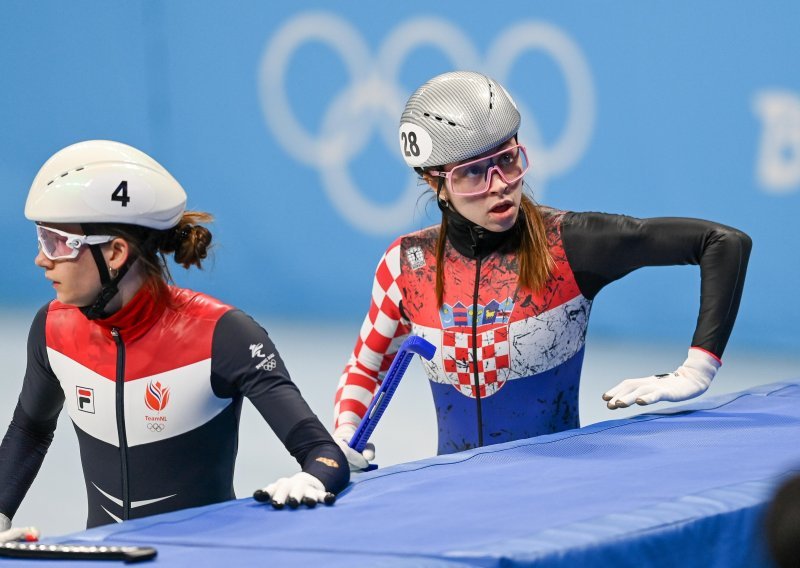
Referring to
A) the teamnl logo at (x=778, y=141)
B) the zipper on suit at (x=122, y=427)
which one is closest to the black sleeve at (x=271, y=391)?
the zipper on suit at (x=122, y=427)

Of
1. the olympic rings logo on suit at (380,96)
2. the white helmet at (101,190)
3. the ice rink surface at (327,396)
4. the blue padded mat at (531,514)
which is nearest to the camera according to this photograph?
the blue padded mat at (531,514)

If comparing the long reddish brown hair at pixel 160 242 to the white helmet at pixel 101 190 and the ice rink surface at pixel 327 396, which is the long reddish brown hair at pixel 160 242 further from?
the ice rink surface at pixel 327 396

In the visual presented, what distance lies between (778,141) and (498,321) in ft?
13.6

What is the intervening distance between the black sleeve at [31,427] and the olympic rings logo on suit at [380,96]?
5185 millimetres

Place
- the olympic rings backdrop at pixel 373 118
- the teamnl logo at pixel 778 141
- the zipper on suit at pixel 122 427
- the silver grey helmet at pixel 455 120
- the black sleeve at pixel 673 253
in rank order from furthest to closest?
the olympic rings backdrop at pixel 373 118 → the teamnl logo at pixel 778 141 → the silver grey helmet at pixel 455 120 → the black sleeve at pixel 673 253 → the zipper on suit at pixel 122 427

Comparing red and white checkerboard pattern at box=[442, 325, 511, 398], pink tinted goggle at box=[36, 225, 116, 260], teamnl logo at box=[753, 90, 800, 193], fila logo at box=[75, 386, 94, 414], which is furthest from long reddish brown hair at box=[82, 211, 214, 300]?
teamnl logo at box=[753, 90, 800, 193]

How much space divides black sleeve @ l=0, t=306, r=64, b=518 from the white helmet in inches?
13.7

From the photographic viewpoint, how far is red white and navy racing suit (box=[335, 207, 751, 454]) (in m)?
3.62

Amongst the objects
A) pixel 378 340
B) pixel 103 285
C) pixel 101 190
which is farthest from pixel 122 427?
pixel 378 340

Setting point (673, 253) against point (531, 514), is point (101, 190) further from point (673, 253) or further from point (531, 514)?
point (673, 253)

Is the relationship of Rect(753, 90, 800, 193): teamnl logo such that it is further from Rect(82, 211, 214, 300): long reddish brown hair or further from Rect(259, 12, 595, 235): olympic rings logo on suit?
Rect(82, 211, 214, 300): long reddish brown hair

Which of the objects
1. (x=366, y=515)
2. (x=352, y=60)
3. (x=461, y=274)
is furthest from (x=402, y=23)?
(x=366, y=515)

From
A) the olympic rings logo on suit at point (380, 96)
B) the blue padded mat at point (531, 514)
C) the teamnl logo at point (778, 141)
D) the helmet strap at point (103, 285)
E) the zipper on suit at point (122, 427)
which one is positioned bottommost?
the blue padded mat at point (531, 514)

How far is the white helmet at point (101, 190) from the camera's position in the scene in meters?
3.05
